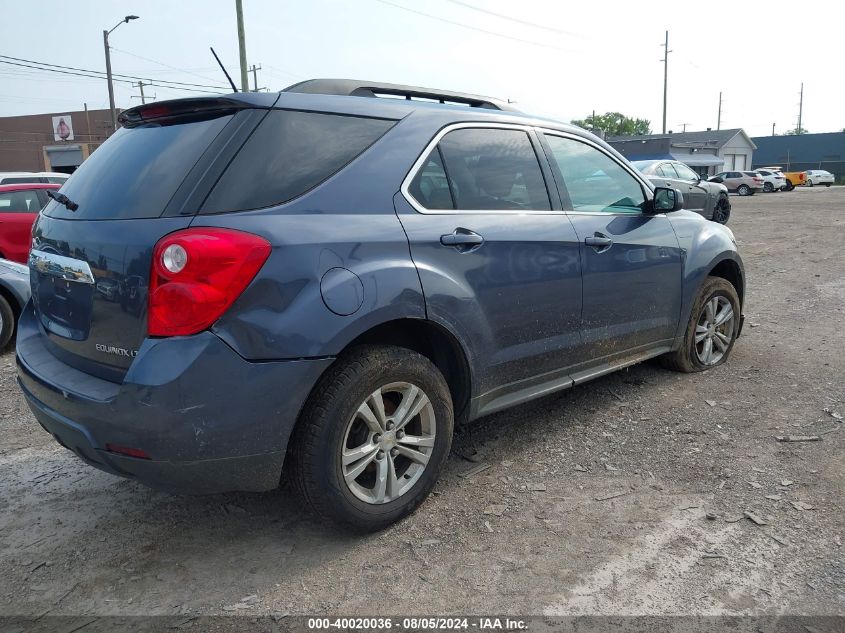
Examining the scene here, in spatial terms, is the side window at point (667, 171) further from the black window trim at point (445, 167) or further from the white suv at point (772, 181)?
the white suv at point (772, 181)

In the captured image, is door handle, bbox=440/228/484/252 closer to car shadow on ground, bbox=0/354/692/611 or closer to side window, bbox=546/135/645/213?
side window, bbox=546/135/645/213

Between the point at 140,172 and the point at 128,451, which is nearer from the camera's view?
the point at 128,451

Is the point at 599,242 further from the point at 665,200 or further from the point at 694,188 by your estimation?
the point at 694,188

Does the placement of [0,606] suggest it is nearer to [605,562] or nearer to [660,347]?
[605,562]

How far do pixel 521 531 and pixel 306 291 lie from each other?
1375 millimetres

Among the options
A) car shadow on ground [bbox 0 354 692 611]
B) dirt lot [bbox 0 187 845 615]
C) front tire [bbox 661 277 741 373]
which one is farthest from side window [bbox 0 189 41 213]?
front tire [bbox 661 277 741 373]

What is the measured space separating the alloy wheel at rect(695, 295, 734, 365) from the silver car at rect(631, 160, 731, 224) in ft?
29.6

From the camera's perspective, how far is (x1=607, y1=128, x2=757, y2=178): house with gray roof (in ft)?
142

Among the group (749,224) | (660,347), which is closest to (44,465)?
(660,347)

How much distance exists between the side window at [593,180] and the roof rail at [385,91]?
39cm

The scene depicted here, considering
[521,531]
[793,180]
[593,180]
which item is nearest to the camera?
[521,531]

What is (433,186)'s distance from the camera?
308 centimetres

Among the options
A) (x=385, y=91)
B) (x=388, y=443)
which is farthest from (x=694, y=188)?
Answer: (x=388, y=443)

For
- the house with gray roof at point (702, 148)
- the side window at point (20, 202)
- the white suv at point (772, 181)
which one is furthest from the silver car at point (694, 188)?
the white suv at point (772, 181)
